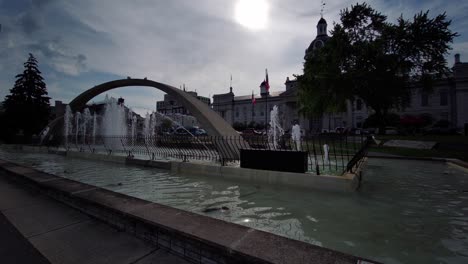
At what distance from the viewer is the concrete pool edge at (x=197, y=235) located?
205 centimetres

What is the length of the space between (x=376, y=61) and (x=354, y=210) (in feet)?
90.5

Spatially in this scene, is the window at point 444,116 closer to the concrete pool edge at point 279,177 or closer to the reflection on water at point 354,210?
Result: the reflection on water at point 354,210

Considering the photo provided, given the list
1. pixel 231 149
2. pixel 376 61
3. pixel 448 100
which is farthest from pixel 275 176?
pixel 448 100

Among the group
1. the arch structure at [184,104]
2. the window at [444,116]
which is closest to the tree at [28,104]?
the arch structure at [184,104]

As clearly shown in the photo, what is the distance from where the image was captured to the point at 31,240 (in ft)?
9.94

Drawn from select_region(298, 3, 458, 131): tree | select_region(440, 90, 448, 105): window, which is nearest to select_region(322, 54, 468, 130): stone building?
select_region(440, 90, 448, 105): window

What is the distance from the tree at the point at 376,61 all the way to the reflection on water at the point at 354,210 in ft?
69.4

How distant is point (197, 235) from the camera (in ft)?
7.90

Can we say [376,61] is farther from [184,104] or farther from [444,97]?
[444,97]

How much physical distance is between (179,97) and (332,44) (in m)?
22.5

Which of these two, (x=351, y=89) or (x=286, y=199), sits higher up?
(x=351, y=89)

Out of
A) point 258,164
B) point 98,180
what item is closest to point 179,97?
point 98,180

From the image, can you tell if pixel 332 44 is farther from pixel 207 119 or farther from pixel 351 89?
pixel 207 119

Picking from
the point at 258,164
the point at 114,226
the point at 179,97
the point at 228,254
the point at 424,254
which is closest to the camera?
the point at 228,254
